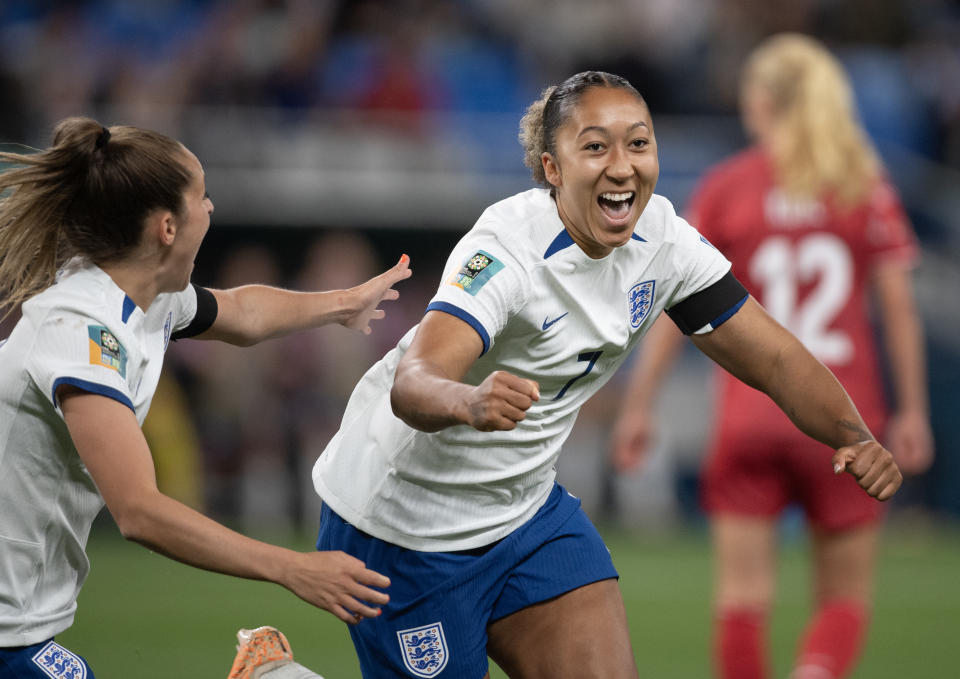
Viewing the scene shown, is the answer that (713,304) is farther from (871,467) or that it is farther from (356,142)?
(356,142)

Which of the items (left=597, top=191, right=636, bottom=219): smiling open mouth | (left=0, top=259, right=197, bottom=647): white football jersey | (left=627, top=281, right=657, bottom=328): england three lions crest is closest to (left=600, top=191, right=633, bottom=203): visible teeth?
(left=597, top=191, right=636, bottom=219): smiling open mouth

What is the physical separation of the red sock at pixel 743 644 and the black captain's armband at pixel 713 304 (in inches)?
70.1

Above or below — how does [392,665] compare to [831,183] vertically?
below

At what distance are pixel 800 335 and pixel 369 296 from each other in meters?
2.08

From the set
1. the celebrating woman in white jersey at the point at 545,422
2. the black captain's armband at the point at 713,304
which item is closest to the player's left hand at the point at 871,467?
the celebrating woman in white jersey at the point at 545,422

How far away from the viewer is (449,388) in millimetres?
2623

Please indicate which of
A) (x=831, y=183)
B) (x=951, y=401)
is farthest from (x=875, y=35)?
(x=831, y=183)

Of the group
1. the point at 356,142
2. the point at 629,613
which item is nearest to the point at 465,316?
the point at 629,613

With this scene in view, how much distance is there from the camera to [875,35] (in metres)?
13.7

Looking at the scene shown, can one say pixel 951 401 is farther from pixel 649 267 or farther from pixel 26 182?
pixel 26 182

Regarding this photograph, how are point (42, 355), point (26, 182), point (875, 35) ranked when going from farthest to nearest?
point (875, 35) → point (26, 182) → point (42, 355)

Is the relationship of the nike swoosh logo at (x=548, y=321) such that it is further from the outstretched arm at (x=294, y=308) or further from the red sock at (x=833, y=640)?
the red sock at (x=833, y=640)

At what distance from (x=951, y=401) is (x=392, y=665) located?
957cm

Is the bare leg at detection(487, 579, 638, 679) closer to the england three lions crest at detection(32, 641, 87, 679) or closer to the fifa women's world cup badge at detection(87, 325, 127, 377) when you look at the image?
the england three lions crest at detection(32, 641, 87, 679)
